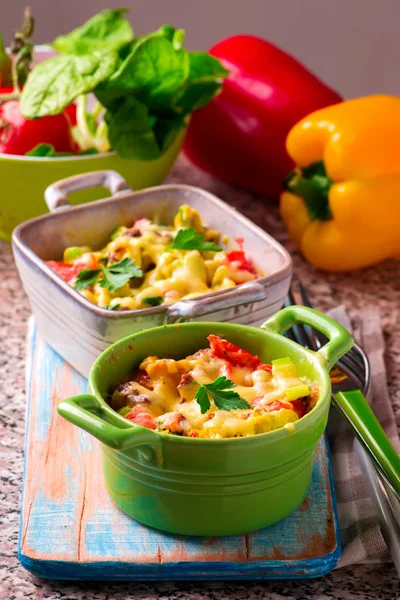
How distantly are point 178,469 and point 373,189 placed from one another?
1031mm

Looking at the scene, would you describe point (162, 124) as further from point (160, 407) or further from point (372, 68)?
point (372, 68)

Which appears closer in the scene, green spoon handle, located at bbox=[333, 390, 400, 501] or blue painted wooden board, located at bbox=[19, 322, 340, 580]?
blue painted wooden board, located at bbox=[19, 322, 340, 580]

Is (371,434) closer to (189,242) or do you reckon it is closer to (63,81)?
(189,242)

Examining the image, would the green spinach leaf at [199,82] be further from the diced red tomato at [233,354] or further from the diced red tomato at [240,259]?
the diced red tomato at [233,354]

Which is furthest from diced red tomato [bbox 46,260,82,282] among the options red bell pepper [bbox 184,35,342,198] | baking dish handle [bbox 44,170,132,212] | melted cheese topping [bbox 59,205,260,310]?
red bell pepper [bbox 184,35,342,198]

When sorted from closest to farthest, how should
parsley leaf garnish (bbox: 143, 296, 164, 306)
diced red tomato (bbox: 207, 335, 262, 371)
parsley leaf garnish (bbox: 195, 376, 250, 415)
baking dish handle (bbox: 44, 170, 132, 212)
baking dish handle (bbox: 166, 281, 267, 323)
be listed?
parsley leaf garnish (bbox: 195, 376, 250, 415) → diced red tomato (bbox: 207, 335, 262, 371) → baking dish handle (bbox: 166, 281, 267, 323) → parsley leaf garnish (bbox: 143, 296, 164, 306) → baking dish handle (bbox: 44, 170, 132, 212)

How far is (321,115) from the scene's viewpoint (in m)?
1.99

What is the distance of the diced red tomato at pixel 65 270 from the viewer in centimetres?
153

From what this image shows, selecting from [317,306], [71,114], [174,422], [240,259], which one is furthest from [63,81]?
[174,422]

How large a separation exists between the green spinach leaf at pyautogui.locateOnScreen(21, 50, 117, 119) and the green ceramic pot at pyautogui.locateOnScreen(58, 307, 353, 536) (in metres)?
0.71

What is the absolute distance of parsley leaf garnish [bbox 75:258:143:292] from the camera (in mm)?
1465

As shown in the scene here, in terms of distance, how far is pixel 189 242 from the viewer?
1.54 m

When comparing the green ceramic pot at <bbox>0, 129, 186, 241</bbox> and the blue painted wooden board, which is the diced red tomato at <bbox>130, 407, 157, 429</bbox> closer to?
the blue painted wooden board

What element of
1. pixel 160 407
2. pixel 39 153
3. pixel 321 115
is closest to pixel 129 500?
pixel 160 407
